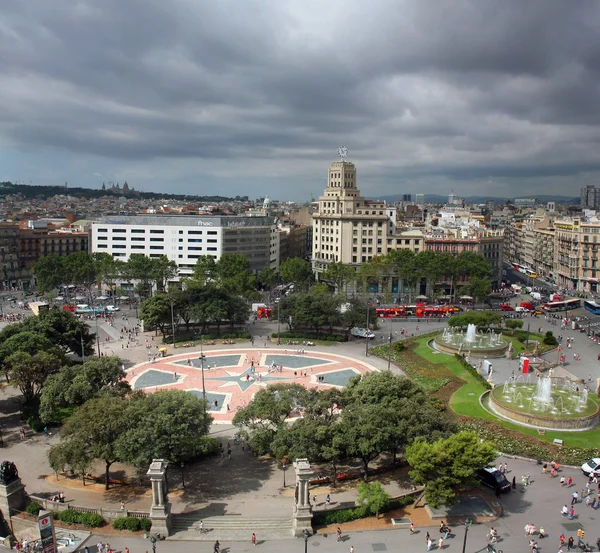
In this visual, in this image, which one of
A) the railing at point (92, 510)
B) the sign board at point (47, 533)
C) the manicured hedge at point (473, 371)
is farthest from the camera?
the manicured hedge at point (473, 371)

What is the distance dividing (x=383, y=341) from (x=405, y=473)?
38.6 m

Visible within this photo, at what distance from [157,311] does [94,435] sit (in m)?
40.8

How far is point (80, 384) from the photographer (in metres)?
42.0

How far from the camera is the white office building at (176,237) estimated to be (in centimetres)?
12056

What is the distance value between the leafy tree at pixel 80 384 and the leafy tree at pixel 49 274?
6569cm

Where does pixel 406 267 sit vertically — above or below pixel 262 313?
above

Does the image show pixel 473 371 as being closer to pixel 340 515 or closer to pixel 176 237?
pixel 340 515

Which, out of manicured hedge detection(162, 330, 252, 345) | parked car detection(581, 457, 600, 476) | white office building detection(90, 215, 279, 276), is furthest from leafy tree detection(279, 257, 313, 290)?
parked car detection(581, 457, 600, 476)

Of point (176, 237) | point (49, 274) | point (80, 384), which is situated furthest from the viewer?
point (176, 237)

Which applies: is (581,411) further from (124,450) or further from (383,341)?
(124,450)

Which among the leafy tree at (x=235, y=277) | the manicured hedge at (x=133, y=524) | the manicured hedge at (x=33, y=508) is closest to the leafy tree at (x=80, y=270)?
the leafy tree at (x=235, y=277)

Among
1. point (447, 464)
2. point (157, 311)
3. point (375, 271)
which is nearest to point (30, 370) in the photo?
point (157, 311)

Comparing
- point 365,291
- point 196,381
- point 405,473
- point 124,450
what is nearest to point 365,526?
point 405,473

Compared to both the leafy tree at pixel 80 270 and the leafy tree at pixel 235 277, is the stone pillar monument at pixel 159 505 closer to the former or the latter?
the leafy tree at pixel 235 277
